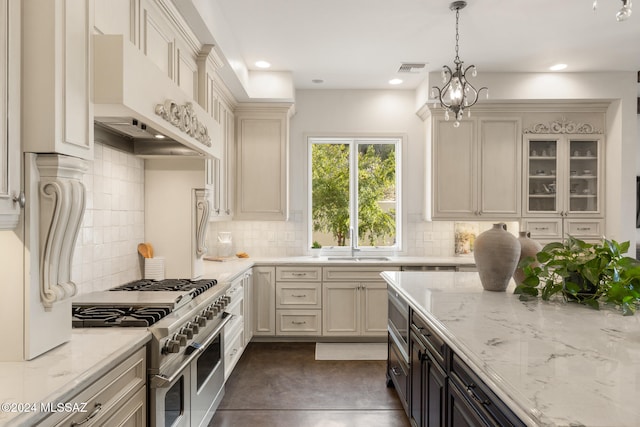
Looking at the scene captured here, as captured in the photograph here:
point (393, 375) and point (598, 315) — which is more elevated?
point (598, 315)

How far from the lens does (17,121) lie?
1262 millimetres

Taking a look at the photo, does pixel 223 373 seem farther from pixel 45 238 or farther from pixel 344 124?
pixel 344 124

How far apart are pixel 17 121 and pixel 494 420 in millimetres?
1758

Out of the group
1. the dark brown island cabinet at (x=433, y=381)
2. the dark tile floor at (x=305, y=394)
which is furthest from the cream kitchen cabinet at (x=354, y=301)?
the dark brown island cabinet at (x=433, y=381)

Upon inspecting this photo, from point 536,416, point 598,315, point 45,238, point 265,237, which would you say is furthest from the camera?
point 265,237

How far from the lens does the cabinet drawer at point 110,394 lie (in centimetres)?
115

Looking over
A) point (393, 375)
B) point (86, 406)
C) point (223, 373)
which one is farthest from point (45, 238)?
point (393, 375)

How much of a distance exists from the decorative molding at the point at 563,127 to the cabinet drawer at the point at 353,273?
7.40ft

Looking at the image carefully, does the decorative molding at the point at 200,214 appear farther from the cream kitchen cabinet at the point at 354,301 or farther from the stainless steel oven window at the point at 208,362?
the cream kitchen cabinet at the point at 354,301

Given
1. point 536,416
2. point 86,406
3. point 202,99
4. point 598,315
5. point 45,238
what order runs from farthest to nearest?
point 202,99 → point 598,315 → point 45,238 → point 86,406 → point 536,416

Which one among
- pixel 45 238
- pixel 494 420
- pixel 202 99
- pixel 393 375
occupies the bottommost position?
pixel 393 375

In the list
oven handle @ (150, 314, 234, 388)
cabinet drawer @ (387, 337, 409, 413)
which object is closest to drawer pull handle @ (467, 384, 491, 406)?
cabinet drawer @ (387, 337, 409, 413)

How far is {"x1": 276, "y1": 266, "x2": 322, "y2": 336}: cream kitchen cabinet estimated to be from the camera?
4301 millimetres

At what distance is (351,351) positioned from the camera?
411 centimetres
